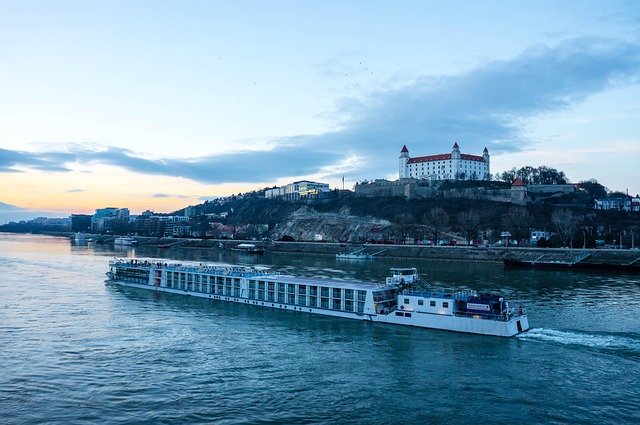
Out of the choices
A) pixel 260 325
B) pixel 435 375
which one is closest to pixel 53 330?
pixel 260 325

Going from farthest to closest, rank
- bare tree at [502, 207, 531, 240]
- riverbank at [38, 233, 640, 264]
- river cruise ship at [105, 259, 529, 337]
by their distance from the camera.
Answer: bare tree at [502, 207, 531, 240] < riverbank at [38, 233, 640, 264] < river cruise ship at [105, 259, 529, 337]

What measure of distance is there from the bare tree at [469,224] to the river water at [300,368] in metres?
86.5

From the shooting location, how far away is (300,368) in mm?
29516

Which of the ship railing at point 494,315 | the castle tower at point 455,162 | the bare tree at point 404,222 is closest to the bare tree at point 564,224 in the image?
the bare tree at point 404,222

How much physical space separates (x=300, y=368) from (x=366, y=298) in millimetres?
14660

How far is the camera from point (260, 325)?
41688 mm

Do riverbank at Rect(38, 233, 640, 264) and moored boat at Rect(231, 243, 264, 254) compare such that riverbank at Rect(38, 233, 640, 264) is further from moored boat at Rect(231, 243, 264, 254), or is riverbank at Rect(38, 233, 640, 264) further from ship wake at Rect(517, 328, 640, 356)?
ship wake at Rect(517, 328, 640, 356)

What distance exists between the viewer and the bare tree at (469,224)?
13538cm

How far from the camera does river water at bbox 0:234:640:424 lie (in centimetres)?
2311

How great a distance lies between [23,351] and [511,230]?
122456 mm

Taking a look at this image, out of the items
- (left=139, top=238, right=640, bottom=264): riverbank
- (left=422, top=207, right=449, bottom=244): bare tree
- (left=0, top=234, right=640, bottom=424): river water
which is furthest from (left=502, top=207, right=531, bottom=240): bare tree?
(left=0, top=234, right=640, bottom=424): river water

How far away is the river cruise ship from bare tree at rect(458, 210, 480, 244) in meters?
90.7

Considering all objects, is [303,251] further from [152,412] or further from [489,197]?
[152,412]

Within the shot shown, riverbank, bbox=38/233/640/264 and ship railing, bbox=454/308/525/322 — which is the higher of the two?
riverbank, bbox=38/233/640/264
